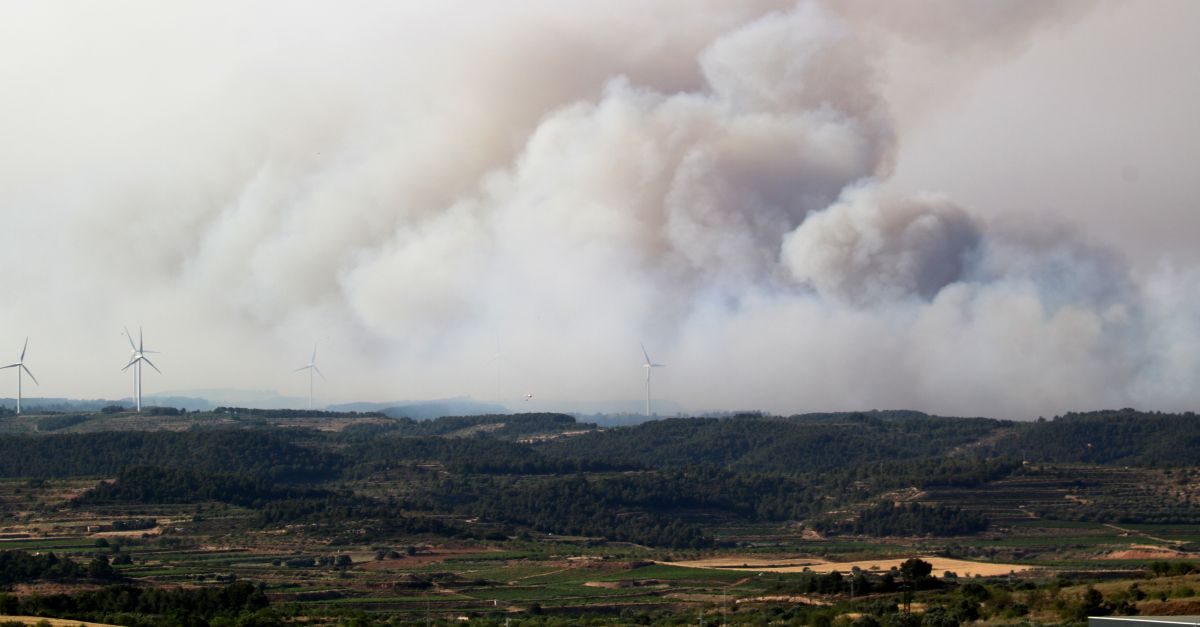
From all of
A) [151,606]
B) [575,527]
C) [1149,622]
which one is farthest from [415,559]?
[1149,622]

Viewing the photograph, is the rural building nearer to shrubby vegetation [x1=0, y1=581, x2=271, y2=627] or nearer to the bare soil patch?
shrubby vegetation [x1=0, y1=581, x2=271, y2=627]

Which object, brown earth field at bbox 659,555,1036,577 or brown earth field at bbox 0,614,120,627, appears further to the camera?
brown earth field at bbox 659,555,1036,577

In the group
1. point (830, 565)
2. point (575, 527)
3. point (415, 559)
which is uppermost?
point (575, 527)


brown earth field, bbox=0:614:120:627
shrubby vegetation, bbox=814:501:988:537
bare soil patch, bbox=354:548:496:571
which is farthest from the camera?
shrubby vegetation, bbox=814:501:988:537

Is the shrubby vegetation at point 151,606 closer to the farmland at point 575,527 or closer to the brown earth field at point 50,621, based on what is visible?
the farmland at point 575,527

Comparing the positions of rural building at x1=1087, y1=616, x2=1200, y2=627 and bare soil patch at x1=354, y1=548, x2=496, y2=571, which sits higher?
rural building at x1=1087, y1=616, x2=1200, y2=627

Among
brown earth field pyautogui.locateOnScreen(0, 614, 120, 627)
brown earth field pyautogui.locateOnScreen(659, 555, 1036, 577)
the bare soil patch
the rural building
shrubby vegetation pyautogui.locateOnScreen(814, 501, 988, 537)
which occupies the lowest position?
brown earth field pyautogui.locateOnScreen(659, 555, 1036, 577)

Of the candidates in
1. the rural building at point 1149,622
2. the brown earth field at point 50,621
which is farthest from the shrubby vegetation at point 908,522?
the rural building at point 1149,622

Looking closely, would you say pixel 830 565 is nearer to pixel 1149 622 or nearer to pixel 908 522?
pixel 908 522

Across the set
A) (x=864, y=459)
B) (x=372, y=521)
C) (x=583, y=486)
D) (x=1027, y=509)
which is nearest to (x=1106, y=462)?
(x=864, y=459)

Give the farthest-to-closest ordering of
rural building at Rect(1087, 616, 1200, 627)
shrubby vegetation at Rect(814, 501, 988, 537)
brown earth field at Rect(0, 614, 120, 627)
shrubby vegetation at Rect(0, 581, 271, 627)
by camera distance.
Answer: shrubby vegetation at Rect(814, 501, 988, 537), shrubby vegetation at Rect(0, 581, 271, 627), brown earth field at Rect(0, 614, 120, 627), rural building at Rect(1087, 616, 1200, 627)

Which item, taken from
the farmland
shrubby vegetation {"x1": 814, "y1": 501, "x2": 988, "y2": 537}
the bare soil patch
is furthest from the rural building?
shrubby vegetation {"x1": 814, "y1": 501, "x2": 988, "y2": 537}

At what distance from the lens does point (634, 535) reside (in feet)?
448

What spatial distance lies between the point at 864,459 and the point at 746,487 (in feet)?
107
